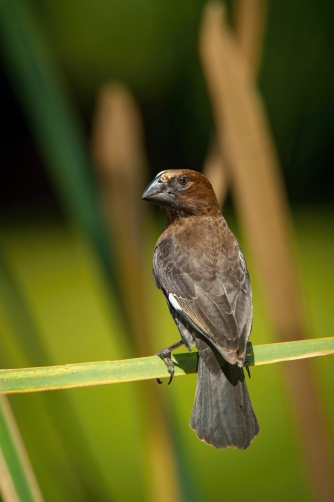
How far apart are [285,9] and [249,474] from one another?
376 centimetres

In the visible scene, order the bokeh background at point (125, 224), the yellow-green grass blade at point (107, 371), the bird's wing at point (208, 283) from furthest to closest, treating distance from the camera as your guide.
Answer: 1. the bird's wing at point (208, 283)
2. the bokeh background at point (125, 224)
3. the yellow-green grass blade at point (107, 371)

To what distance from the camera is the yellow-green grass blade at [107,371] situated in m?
1.33

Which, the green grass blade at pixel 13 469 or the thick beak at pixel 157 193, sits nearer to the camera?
the green grass blade at pixel 13 469

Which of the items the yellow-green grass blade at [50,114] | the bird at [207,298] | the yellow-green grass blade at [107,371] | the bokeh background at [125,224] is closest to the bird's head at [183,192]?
the bird at [207,298]

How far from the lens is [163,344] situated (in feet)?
11.6

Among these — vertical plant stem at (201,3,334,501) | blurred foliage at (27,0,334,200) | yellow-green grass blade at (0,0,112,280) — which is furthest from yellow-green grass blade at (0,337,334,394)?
blurred foliage at (27,0,334,200)

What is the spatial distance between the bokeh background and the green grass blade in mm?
443

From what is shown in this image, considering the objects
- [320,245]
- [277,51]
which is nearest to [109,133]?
[320,245]

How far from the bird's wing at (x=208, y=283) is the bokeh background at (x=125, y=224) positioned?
0.11m

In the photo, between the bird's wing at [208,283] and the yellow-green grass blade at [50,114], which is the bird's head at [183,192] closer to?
the bird's wing at [208,283]

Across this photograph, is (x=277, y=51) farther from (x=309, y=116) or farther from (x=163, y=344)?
(x=163, y=344)

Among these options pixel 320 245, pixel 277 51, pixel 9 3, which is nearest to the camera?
pixel 9 3

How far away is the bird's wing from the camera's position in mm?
1779

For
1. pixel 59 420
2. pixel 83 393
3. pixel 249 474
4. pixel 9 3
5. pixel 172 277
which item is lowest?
pixel 249 474
